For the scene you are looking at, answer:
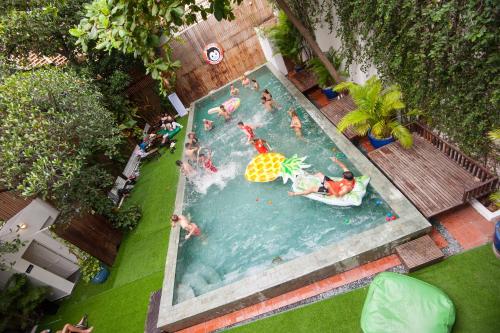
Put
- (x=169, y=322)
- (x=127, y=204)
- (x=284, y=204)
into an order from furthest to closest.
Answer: (x=127, y=204) → (x=284, y=204) → (x=169, y=322)

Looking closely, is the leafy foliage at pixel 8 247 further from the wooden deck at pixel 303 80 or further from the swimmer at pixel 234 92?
the wooden deck at pixel 303 80

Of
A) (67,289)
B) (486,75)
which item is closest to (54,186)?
(67,289)

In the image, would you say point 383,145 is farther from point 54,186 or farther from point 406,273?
point 54,186

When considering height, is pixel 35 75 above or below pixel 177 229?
above

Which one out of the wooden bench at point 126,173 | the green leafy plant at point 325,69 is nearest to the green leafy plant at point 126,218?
the wooden bench at point 126,173

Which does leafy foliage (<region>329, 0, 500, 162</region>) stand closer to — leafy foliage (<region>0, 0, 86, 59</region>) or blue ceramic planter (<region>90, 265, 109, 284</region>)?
leafy foliage (<region>0, 0, 86, 59</region>)

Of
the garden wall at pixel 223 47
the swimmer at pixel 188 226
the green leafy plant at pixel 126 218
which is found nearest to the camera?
the swimmer at pixel 188 226

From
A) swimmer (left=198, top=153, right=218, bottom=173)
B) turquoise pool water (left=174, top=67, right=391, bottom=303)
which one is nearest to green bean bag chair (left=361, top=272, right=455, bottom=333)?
turquoise pool water (left=174, top=67, right=391, bottom=303)

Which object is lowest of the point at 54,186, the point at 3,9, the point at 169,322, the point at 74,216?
the point at 169,322
